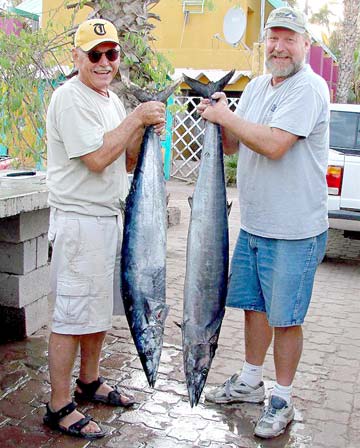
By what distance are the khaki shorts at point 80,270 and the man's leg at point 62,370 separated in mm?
61

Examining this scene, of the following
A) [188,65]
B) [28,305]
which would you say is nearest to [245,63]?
[188,65]

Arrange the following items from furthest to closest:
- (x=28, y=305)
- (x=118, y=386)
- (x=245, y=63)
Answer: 1. (x=245, y=63)
2. (x=28, y=305)
3. (x=118, y=386)

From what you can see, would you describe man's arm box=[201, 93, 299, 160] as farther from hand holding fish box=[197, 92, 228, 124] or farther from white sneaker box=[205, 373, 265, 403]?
white sneaker box=[205, 373, 265, 403]

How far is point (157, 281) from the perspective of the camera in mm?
2895

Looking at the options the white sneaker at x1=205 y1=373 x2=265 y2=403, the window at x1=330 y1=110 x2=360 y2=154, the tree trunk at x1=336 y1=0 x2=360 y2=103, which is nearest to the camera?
the white sneaker at x1=205 y1=373 x2=265 y2=403

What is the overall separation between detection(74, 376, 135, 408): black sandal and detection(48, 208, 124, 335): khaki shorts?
21.5 inches

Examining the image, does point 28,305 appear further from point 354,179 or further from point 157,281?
point 354,179

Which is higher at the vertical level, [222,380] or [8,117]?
[8,117]

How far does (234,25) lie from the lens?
567 inches

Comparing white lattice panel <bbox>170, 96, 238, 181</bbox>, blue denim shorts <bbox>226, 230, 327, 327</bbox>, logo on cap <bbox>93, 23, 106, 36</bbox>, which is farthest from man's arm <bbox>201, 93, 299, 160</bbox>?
white lattice panel <bbox>170, 96, 238, 181</bbox>

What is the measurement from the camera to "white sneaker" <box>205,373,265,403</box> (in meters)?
3.70

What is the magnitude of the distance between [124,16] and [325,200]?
354cm

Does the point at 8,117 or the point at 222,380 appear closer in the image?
the point at 222,380

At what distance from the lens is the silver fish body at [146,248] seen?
9.45 feet
